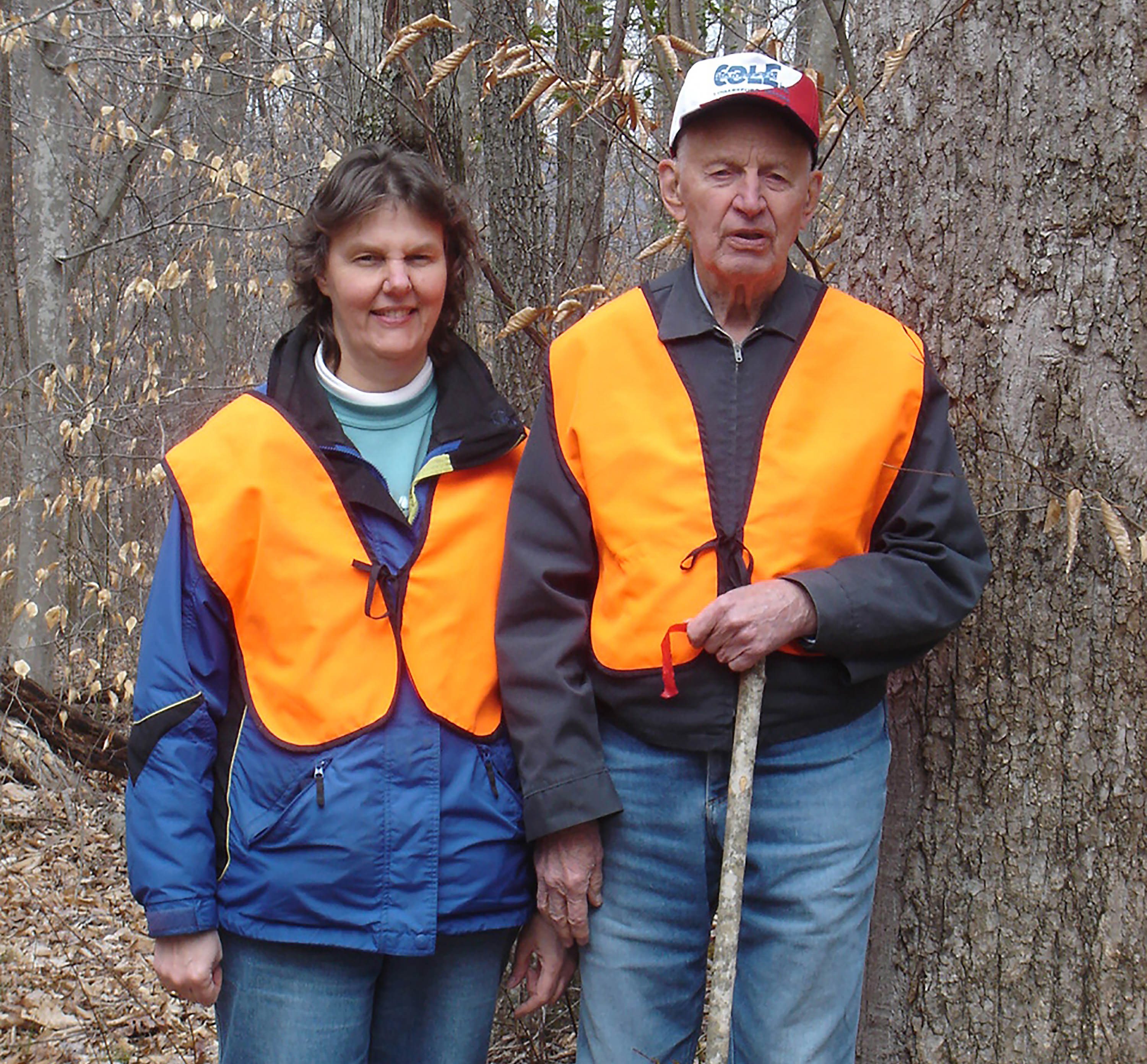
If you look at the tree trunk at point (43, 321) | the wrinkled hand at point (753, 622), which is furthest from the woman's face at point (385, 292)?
the tree trunk at point (43, 321)

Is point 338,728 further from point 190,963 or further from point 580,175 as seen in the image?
point 580,175

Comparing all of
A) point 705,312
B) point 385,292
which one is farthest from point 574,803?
point 385,292

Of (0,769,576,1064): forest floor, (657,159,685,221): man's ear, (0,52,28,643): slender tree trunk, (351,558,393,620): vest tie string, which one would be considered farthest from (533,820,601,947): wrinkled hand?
(0,52,28,643): slender tree trunk

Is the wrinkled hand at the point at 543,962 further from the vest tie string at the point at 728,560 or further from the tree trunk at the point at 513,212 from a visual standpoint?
the tree trunk at the point at 513,212

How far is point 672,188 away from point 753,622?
0.92 meters

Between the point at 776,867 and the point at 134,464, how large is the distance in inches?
240

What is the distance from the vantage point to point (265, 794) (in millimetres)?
2240

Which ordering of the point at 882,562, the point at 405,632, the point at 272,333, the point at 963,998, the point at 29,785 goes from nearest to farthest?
1. the point at 882,562
2. the point at 405,632
3. the point at 963,998
4. the point at 29,785
5. the point at 272,333

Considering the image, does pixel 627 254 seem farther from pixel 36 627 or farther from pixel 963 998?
pixel 963 998

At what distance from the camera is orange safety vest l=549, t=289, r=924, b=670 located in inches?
85.9

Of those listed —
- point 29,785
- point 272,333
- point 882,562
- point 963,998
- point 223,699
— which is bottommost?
point 29,785

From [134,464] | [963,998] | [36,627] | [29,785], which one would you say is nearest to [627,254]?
[134,464]

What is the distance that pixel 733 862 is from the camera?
2.12 metres

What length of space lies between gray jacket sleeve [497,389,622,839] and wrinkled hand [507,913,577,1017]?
307 mm
